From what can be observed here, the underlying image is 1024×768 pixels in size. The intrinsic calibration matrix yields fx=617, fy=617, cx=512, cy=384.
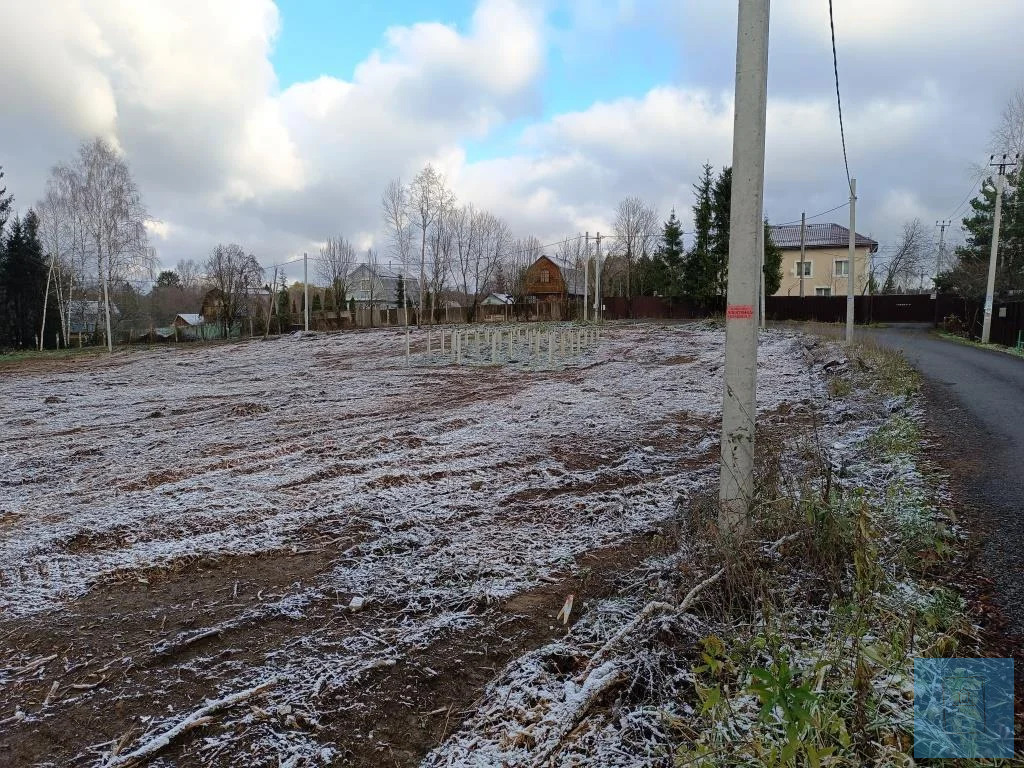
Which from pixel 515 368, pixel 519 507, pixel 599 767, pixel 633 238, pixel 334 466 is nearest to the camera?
pixel 599 767

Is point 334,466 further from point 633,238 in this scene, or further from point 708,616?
point 633,238

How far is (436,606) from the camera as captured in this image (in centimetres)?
344

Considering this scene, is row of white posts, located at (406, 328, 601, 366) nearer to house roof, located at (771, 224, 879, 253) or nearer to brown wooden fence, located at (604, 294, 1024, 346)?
brown wooden fence, located at (604, 294, 1024, 346)

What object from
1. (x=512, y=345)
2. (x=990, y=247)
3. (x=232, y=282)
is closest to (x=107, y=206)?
(x=232, y=282)

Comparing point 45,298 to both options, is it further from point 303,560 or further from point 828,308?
point 828,308

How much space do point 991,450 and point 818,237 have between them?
52.6 meters

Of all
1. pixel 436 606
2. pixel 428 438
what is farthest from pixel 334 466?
pixel 436 606

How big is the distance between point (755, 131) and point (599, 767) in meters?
3.34

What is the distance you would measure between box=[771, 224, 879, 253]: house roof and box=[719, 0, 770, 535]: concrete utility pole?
50835mm

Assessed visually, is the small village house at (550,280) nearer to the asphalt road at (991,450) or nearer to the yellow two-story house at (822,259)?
the yellow two-story house at (822,259)

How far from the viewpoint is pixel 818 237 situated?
52.2 meters

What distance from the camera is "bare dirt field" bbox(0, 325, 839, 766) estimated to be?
8.30 feet

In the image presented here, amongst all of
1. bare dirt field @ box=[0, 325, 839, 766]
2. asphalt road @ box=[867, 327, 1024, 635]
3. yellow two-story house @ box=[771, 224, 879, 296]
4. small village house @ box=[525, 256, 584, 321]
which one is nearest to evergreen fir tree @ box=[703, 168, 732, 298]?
yellow two-story house @ box=[771, 224, 879, 296]

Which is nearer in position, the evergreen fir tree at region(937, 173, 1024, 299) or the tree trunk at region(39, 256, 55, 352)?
the evergreen fir tree at region(937, 173, 1024, 299)
